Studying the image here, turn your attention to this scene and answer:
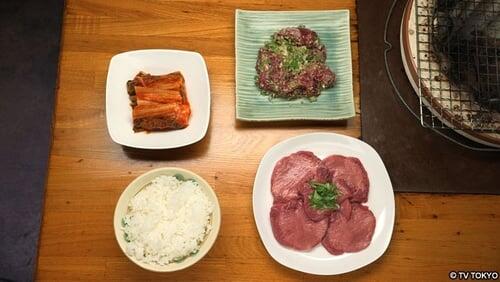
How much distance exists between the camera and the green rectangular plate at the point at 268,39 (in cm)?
202

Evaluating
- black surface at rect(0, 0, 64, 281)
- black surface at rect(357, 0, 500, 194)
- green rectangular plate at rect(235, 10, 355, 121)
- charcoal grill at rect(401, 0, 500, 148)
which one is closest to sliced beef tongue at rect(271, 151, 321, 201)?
green rectangular plate at rect(235, 10, 355, 121)

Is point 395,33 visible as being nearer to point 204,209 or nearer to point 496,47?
point 496,47

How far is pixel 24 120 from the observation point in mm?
2881

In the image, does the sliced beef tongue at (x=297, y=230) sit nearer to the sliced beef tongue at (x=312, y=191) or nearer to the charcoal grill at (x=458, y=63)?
the sliced beef tongue at (x=312, y=191)

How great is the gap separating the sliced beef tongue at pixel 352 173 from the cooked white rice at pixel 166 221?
51cm

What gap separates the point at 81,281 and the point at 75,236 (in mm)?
169

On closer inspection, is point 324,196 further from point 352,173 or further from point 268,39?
point 268,39

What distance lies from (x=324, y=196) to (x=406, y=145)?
43 cm

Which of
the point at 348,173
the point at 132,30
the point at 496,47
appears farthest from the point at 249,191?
the point at 496,47

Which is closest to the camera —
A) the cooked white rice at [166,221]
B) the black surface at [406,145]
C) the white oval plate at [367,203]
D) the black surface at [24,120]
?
the cooked white rice at [166,221]

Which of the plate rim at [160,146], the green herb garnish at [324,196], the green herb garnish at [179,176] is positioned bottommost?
the green herb garnish at [324,196]

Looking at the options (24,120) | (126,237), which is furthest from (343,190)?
(24,120)

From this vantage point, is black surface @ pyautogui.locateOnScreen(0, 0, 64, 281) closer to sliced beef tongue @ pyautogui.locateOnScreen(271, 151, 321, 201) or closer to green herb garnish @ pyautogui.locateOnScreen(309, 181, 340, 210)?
sliced beef tongue @ pyautogui.locateOnScreen(271, 151, 321, 201)

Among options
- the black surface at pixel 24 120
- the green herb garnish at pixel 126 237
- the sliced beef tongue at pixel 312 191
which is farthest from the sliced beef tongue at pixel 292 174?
the black surface at pixel 24 120
